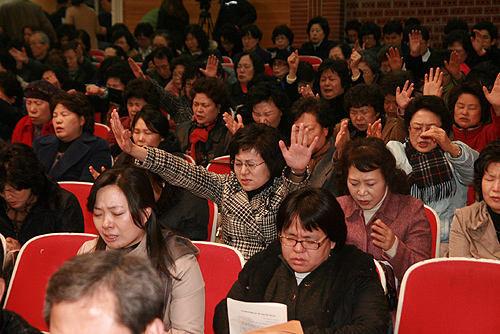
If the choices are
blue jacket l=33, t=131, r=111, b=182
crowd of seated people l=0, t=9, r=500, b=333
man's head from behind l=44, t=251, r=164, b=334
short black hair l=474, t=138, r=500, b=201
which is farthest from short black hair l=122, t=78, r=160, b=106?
man's head from behind l=44, t=251, r=164, b=334

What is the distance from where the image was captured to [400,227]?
2.27 metres

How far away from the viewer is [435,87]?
3.72 meters

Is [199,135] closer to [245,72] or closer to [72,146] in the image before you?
[72,146]

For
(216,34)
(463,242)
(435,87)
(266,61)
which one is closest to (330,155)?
(463,242)

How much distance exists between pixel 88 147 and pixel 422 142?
81.4 inches

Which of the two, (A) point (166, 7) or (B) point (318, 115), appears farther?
(A) point (166, 7)

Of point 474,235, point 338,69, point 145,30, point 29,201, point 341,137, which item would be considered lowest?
point 474,235

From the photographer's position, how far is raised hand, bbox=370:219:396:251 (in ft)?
6.84

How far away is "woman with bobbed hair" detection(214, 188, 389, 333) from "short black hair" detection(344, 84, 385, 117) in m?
2.04

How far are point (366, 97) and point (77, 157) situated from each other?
1.99 metres

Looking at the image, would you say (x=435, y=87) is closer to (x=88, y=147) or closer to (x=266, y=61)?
(x=88, y=147)

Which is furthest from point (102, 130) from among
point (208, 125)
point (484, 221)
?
point (484, 221)

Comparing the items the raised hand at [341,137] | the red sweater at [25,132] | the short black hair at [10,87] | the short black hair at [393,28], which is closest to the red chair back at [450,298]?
the raised hand at [341,137]

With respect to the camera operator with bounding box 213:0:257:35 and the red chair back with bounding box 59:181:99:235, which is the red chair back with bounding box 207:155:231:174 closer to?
the red chair back with bounding box 59:181:99:235
